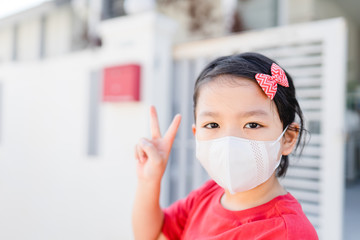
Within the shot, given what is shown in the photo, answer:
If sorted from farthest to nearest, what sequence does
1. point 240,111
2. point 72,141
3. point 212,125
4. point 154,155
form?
point 72,141 < point 154,155 < point 212,125 < point 240,111

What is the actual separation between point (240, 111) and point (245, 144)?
117 mm

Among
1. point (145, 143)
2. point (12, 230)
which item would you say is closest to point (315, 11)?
point (145, 143)

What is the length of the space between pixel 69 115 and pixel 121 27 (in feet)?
4.85

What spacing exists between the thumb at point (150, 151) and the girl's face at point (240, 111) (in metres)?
0.29

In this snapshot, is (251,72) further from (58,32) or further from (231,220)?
(58,32)

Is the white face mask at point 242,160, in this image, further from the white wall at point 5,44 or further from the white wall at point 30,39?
the white wall at point 5,44

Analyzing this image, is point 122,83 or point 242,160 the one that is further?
point 122,83

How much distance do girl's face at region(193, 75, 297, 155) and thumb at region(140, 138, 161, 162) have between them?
0.94 ft

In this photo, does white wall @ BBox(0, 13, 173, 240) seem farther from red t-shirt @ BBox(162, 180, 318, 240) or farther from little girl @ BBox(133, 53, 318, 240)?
little girl @ BBox(133, 53, 318, 240)

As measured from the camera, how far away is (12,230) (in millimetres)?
3703

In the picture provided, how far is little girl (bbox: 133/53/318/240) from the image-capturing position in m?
0.97

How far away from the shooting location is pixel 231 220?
1.03 meters

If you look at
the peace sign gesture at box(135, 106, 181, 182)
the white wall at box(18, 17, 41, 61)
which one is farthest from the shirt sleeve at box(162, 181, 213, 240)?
the white wall at box(18, 17, 41, 61)

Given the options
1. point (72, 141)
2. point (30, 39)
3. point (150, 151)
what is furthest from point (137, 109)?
point (30, 39)
